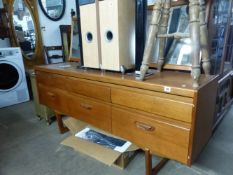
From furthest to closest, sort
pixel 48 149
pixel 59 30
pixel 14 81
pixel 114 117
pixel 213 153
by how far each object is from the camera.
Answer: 1. pixel 59 30
2. pixel 14 81
3. pixel 48 149
4. pixel 213 153
5. pixel 114 117

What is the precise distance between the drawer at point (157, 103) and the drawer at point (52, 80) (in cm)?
49

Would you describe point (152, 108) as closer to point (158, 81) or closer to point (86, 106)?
point (158, 81)

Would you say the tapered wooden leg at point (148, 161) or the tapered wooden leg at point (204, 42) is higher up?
the tapered wooden leg at point (204, 42)

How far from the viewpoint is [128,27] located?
116 cm

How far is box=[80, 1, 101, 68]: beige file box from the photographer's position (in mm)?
1204

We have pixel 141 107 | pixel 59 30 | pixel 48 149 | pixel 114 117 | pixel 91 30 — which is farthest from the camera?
pixel 59 30

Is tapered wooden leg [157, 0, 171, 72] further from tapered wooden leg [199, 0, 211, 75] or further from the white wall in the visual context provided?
the white wall

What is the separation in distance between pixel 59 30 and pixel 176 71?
249 centimetres

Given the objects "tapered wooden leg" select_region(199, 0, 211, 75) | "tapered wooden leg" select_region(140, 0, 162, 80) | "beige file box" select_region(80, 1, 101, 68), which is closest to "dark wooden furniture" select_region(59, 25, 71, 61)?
"beige file box" select_region(80, 1, 101, 68)

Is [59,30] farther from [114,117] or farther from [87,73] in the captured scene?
[114,117]

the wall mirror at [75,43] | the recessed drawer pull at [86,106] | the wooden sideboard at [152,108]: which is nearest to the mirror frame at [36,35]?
the wall mirror at [75,43]

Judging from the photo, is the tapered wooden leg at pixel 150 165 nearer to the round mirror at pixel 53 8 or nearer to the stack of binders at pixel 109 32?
the stack of binders at pixel 109 32

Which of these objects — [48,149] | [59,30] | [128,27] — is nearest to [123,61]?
[128,27]

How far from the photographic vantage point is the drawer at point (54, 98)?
4.75 ft
